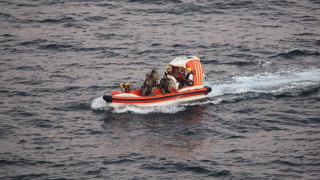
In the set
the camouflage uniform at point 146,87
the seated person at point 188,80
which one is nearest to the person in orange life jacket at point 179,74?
the seated person at point 188,80

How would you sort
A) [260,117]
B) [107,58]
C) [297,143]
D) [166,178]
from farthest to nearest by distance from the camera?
1. [107,58]
2. [260,117]
3. [297,143]
4. [166,178]

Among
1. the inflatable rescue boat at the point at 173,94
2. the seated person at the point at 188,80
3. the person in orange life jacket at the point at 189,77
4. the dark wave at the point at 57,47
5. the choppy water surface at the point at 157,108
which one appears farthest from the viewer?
the dark wave at the point at 57,47

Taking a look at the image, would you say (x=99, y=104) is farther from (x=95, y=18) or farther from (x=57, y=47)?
(x=95, y=18)

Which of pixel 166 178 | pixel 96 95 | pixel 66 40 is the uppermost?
pixel 66 40

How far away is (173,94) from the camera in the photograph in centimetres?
3672

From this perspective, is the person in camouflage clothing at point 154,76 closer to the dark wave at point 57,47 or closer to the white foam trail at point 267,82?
the white foam trail at point 267,82

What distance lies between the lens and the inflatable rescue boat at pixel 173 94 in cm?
3578

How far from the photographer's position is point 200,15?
2179 inches

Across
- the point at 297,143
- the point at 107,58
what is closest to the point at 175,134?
the point at 297,143

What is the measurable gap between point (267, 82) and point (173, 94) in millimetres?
7812

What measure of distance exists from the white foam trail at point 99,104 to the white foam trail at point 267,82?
731 cm

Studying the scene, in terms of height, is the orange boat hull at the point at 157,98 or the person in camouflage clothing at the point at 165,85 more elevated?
the person in camouflage clothing at the point at 165,85

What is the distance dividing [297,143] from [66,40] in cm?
2580

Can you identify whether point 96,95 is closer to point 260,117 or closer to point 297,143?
point 260,117
